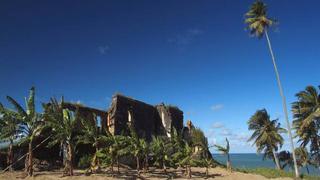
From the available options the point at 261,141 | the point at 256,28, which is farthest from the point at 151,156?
the point at 261,141

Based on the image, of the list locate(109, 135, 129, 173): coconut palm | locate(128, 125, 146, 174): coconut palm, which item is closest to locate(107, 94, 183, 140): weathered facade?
locate(128, 125, 146, 174): coconut palm

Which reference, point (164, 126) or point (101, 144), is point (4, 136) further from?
point (164, 126)

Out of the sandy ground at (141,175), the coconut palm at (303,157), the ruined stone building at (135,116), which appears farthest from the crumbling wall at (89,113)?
the coconut palm at (303,157)

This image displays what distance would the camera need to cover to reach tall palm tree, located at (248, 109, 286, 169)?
4694 centimetres

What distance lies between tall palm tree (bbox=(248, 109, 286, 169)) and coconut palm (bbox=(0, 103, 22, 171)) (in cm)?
3218

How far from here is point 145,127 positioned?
1404 inches

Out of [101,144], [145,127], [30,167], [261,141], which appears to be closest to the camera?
[30,167]

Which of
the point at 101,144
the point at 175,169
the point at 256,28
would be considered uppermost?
the point at 256,28

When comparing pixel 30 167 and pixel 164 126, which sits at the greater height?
pixel 164 126

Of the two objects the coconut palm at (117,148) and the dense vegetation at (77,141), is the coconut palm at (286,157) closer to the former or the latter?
the dense vegetation at (77,141)

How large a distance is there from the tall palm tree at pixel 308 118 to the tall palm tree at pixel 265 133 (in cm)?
462

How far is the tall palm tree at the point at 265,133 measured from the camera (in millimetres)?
46938

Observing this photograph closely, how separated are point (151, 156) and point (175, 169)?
2336 mm

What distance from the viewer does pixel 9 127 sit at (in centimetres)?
2338
